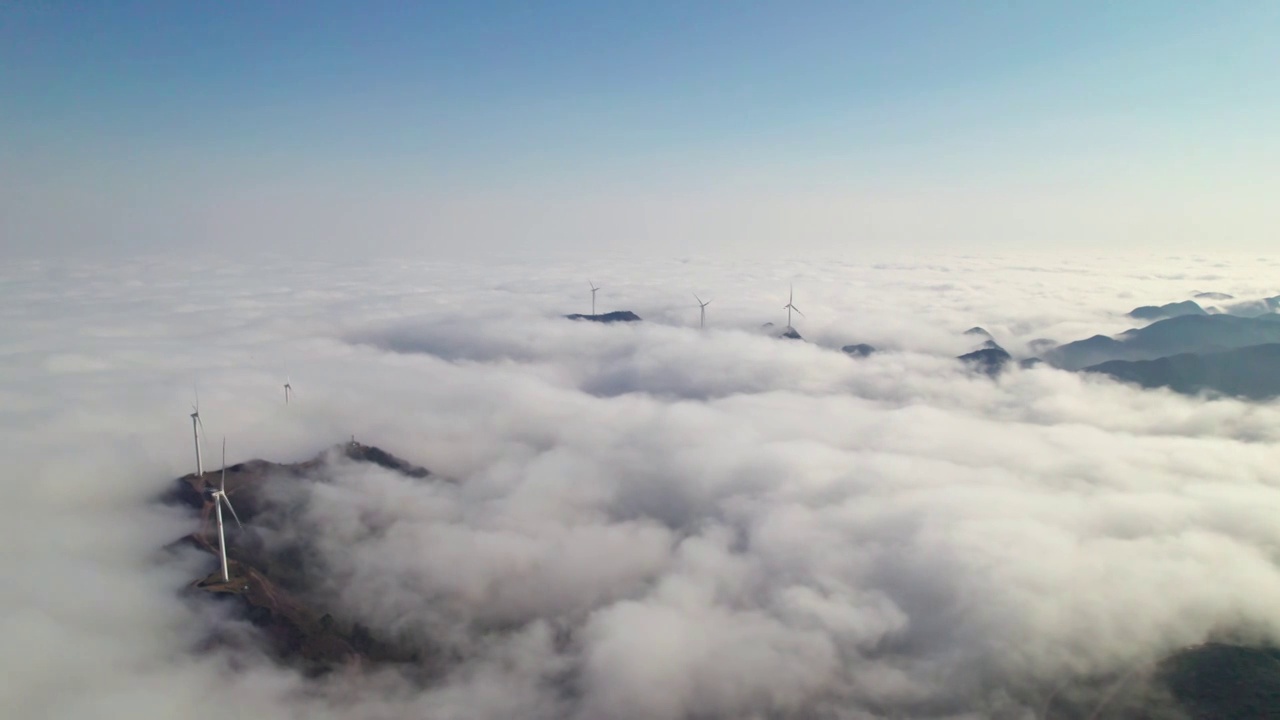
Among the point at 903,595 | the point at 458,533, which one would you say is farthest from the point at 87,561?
the point at 903,595

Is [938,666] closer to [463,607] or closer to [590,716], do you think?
[590,716]

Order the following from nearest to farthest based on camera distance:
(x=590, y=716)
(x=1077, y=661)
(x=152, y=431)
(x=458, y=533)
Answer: (x=590, y=716) < (x=1077, y=661) < (x=458, y=533) < (x=152, y=431)

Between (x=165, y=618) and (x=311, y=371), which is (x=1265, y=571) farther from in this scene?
(x=311, y=371)

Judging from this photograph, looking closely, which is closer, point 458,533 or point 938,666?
point 938,666

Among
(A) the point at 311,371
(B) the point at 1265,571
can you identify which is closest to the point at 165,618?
(A) the point at 311,371

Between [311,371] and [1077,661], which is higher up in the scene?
[311,371]

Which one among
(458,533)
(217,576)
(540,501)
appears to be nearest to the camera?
(217,576)
